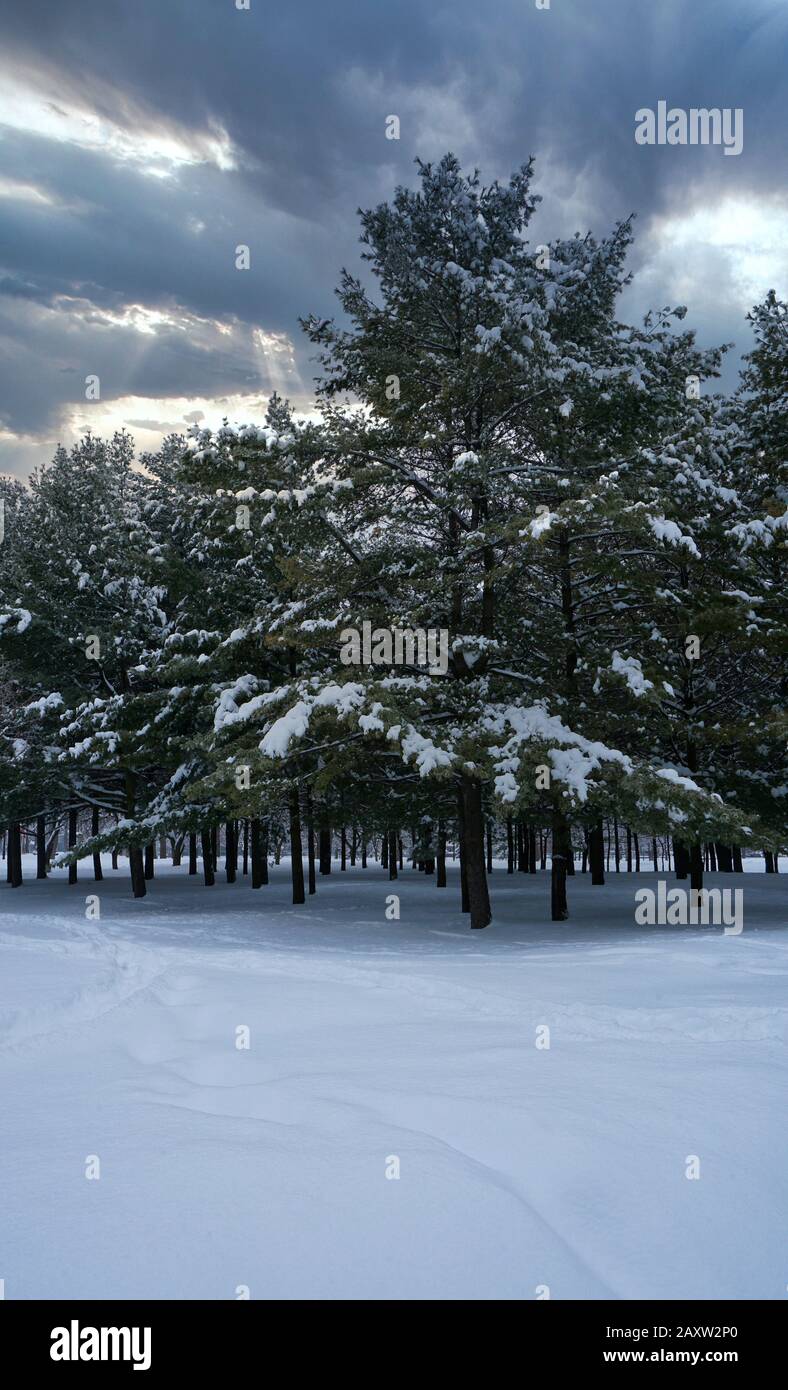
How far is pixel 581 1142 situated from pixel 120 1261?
1969mm

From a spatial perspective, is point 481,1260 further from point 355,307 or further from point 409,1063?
point 355,307

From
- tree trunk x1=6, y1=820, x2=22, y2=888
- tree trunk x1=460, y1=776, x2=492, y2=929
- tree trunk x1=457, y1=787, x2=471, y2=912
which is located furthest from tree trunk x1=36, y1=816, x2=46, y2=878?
tree trunk x1=460, y1=776, x2=492, y2=929

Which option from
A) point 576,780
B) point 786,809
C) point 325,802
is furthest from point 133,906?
point 786,809

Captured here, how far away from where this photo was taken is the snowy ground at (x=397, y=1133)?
280cm

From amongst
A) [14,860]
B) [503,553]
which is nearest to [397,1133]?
[503,553]

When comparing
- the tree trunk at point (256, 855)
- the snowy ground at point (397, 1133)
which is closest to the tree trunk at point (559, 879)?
the snowy ground at point (397, 1133)

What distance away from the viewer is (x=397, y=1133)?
383 centimetres

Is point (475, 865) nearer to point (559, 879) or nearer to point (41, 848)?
point (559, 879)

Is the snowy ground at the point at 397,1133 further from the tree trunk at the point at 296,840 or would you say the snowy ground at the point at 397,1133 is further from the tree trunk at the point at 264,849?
the tree trunk at the point at 264,849

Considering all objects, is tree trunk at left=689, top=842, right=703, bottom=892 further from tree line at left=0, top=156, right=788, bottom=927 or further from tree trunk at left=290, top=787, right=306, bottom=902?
tree trunk at left=290, top=787, right=306, bottom=902

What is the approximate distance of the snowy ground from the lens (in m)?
2.80

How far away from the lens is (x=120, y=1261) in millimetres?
2795

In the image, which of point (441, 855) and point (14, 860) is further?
point (14, 860)

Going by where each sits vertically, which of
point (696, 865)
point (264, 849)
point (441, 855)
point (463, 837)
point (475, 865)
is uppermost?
point (463, 837)
